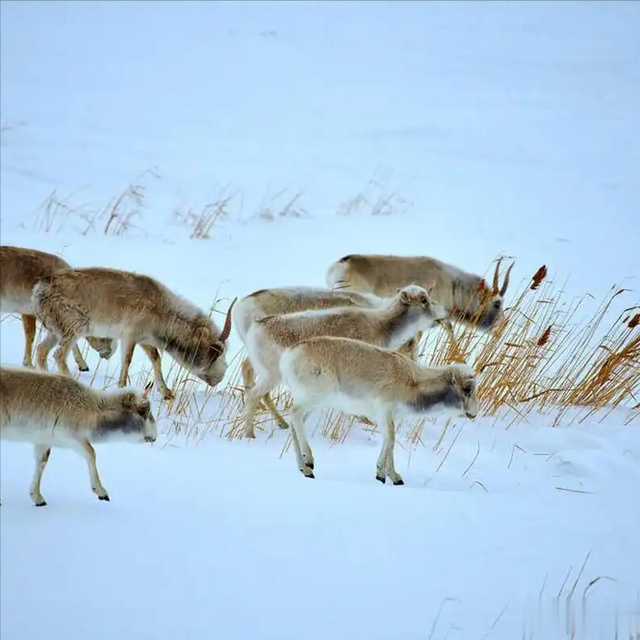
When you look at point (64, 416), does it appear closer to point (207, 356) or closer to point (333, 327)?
point (333, 327)

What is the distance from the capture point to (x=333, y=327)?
700cm

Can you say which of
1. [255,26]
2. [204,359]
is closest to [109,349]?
[204,359]

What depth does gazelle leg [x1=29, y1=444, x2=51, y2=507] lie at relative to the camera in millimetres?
5078

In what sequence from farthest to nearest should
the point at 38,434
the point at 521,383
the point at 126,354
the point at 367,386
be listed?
the point at 126,354 < the point at 521,383 < the point at 367,386 < the point at 38,434

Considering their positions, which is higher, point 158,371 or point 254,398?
point 254,398

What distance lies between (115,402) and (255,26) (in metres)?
18.6

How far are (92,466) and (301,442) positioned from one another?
4.73 ft

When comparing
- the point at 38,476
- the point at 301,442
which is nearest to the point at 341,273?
the point at 301,442

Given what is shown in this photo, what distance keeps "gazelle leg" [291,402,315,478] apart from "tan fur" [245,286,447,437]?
2.01 ft

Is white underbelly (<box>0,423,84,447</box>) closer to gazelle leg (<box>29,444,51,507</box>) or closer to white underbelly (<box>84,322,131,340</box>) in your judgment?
gazelle leg (<box>29,444,51,507</box>)

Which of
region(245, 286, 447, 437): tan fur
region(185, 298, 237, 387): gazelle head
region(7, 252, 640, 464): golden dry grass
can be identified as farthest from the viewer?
region(185, 298, 237, 387): gazelle head

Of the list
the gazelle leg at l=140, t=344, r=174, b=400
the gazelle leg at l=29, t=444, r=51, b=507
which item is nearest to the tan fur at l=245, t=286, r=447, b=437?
the gazelle leg at l=140, t=344, r=174, b=400

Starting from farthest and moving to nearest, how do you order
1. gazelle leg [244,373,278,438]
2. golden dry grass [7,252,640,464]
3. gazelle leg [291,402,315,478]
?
golden dry grass [7,252,640,464], gazelle leg [244,373,278,438], gazelle leg [291,402,315,478]

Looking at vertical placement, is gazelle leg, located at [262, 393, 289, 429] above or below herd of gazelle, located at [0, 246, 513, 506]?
below
